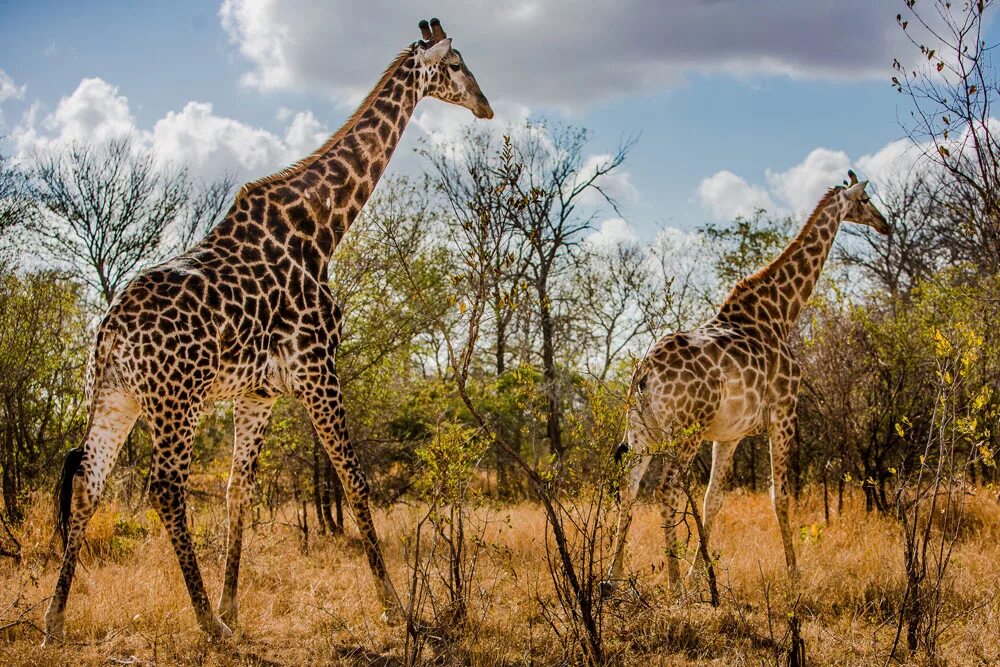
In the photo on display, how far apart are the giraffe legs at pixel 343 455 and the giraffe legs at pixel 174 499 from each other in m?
0.97

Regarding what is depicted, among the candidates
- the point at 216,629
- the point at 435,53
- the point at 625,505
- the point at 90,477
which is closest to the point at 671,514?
the point at 625,505

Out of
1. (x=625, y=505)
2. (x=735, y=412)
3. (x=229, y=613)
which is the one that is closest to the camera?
(x=229, y=613)

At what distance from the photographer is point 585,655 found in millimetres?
4816

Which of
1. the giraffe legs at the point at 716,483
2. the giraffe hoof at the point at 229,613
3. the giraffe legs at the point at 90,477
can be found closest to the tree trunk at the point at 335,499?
the giraffe hoof at the point at 229,613

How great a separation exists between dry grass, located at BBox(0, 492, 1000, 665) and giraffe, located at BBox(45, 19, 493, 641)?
0.32 metres

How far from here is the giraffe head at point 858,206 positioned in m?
8.57

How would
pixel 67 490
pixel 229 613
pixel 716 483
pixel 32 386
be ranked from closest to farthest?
1. pixel 67 490
2. pixel 229 613
3. pixel 716 483
4. pixel 32 386

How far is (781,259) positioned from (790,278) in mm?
202

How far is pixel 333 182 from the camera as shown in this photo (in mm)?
6523

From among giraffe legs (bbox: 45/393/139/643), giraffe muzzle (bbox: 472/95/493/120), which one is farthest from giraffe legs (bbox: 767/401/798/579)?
giraffe legs (bbox: 45/393/139/643)

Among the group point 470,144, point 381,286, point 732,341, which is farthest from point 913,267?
point 732,341

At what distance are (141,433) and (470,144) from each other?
32.5ft

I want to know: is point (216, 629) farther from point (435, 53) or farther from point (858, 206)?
point (858, 206)

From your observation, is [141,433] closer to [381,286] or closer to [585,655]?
[381,286]
